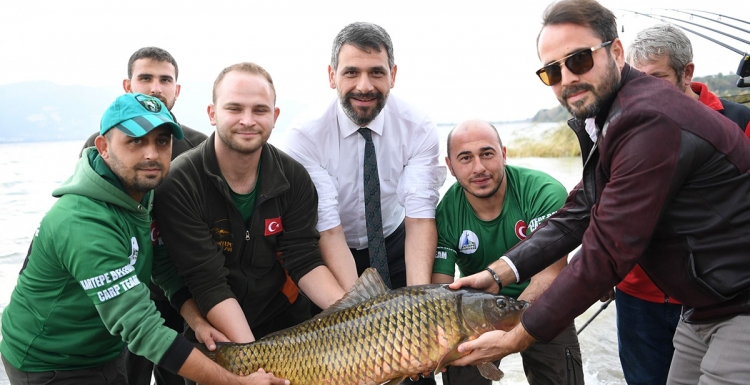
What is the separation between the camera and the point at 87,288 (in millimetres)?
2469

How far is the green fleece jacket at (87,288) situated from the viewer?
2.48 meters

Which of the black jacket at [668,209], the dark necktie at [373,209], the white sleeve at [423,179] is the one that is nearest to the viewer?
the black jacket at [668,209]

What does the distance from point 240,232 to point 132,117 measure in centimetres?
91

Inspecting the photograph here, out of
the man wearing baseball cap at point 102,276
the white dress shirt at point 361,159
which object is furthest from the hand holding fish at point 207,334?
the white dress shirt at point 361,159

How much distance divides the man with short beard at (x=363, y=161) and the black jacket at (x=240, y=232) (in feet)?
1.01

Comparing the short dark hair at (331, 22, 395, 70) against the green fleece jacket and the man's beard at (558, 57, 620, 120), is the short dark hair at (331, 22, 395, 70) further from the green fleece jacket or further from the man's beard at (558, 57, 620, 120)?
the green fleece jacket

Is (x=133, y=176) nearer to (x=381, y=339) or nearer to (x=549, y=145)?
(x=381, y=339)

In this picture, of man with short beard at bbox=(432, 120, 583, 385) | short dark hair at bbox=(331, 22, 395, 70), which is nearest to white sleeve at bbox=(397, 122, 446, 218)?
man with short beard at bbox=(432, 120, 583, 385)

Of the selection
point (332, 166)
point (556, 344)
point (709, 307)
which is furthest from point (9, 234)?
point (709, 307)

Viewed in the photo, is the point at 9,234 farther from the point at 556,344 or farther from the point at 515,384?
the point at 556,344

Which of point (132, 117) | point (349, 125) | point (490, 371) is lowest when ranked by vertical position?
point (490, 371)

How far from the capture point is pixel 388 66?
374 centimetres

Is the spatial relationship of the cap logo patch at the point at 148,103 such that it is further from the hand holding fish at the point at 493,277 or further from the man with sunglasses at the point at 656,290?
the man with sunglasses at the point at 656,290

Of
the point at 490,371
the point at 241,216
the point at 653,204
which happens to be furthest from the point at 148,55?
the point at 653,204
